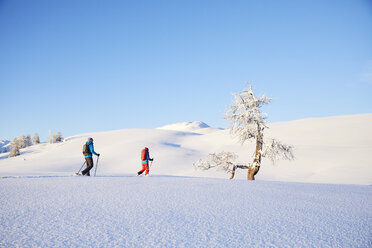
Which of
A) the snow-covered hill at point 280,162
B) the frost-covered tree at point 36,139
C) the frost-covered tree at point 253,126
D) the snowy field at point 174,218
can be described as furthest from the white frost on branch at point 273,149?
the frost-covered tree at point 36,139

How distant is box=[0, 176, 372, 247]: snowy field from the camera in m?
4.20

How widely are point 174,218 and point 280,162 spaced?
41.0 m

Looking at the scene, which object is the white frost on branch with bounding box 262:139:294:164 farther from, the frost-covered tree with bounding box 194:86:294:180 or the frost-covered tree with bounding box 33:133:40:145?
the frost-covered tree with bounding box 33:133:40:145

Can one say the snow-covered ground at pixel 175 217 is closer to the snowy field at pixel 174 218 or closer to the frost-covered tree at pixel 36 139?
the snowy field at pixel 174 218

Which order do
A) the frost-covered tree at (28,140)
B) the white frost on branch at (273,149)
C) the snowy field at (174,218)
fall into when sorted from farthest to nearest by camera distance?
the frost-covered tree at (28,140), the white frost on branch at (273,149), the snowy field at (174,218)

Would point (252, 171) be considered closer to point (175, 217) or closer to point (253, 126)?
point (253, 126)

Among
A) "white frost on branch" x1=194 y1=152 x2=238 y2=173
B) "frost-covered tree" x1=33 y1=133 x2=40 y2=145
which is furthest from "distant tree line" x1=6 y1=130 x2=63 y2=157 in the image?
"white frost on branch" x1=194 y1=152 x2=238 y2=173

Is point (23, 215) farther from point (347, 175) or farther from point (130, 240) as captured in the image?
point (347, 175)

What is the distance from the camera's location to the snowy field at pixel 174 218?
420 centimetres

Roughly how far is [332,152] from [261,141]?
31.4 metres

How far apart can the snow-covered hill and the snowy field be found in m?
19.3

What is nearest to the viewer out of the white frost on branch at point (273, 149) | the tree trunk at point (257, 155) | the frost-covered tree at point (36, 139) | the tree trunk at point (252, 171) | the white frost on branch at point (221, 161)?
the white frost on branch at point (273, 149)

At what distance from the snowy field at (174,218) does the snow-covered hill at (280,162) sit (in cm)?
1934

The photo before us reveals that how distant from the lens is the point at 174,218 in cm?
525
